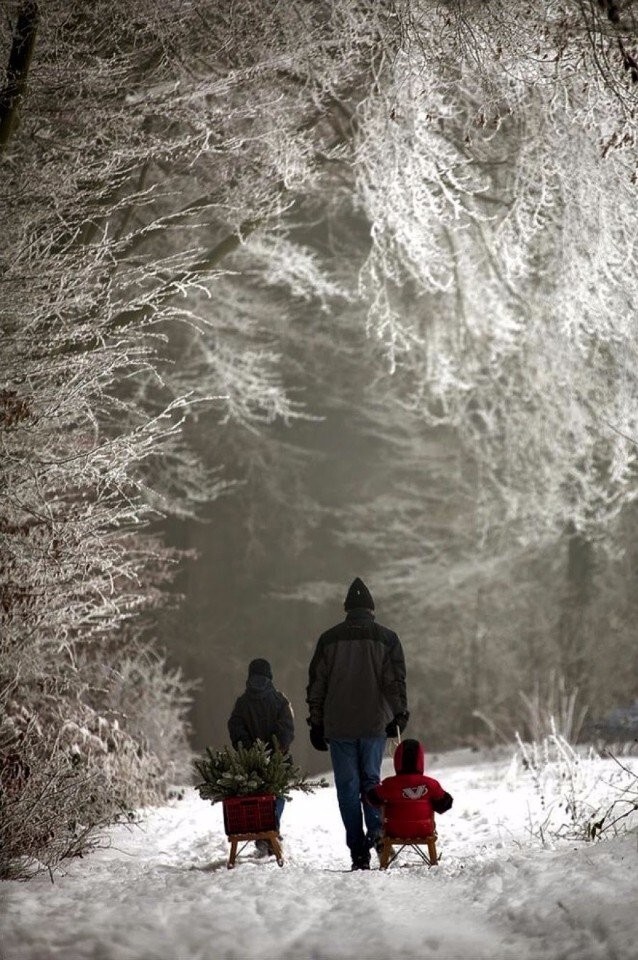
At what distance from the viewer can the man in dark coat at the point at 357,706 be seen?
570cm

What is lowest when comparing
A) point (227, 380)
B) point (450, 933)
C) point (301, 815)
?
point (301, 815)

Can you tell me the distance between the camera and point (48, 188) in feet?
21.1

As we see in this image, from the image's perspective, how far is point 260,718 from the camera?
6625mm

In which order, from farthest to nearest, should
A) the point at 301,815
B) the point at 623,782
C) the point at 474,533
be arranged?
1. the point at 474,533
2. the point at 301,815
3. the point at 623,782

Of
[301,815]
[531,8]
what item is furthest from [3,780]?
[531,8]

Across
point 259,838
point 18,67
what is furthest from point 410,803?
point 18,67

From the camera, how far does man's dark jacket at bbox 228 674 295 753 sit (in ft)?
21.6

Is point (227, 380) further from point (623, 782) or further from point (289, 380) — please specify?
point (289, 380)

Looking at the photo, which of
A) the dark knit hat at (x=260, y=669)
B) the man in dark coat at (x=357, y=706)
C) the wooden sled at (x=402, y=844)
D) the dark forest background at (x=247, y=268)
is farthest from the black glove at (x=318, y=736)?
the dark forest background at (x=247, y=268)

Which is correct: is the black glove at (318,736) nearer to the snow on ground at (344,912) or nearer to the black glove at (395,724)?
the black glove at (395,724)

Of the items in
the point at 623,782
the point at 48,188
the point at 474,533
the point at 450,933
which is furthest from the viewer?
the point at 474,533

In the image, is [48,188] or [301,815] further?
[301,815]

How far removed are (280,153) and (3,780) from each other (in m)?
5.84

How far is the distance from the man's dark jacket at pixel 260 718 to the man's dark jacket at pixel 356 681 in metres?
0.80
